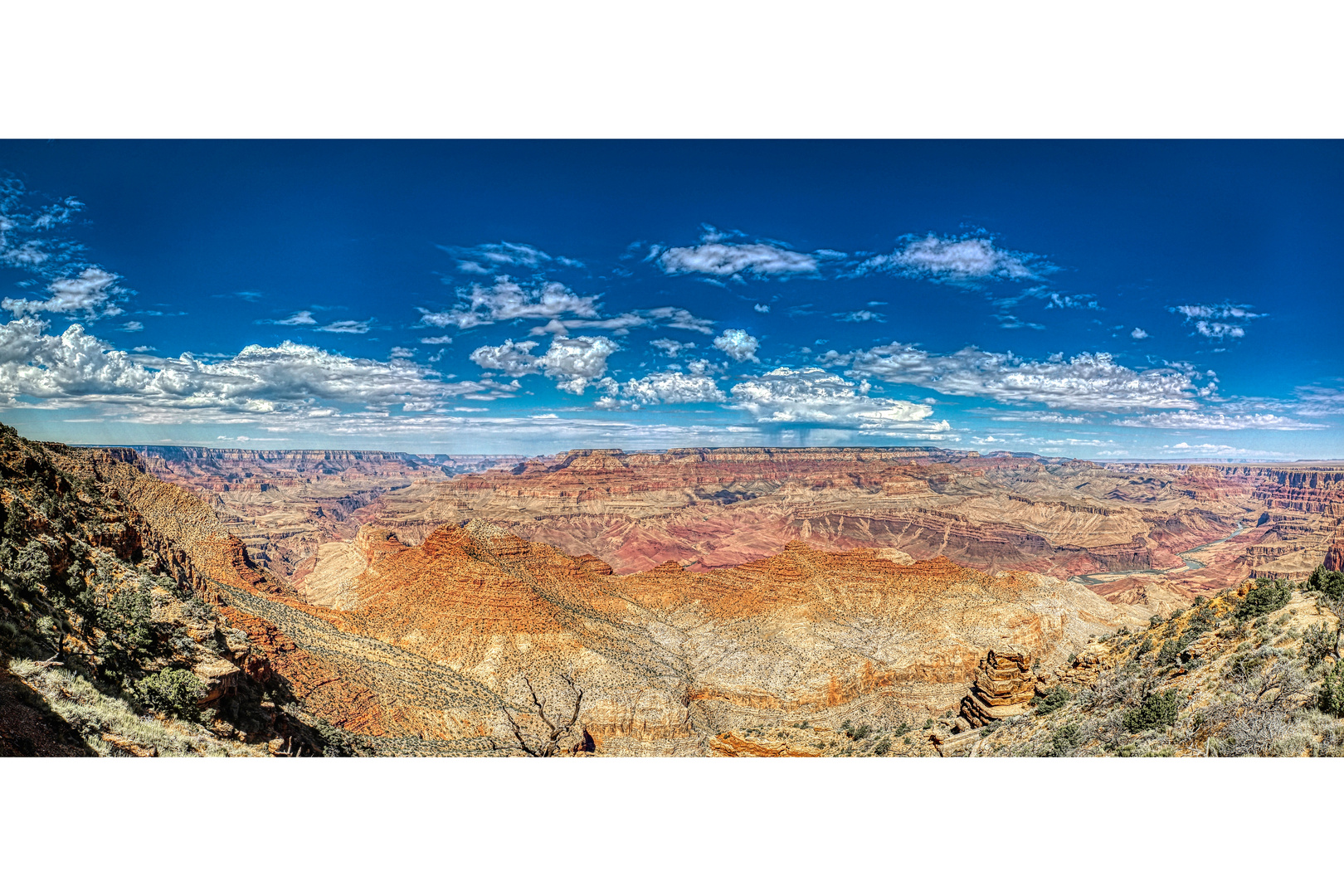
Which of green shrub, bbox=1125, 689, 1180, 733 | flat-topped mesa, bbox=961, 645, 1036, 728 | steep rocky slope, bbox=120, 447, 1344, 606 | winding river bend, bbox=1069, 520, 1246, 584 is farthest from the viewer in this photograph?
steep rocky slope, bbox=120, 447, 1344, 606

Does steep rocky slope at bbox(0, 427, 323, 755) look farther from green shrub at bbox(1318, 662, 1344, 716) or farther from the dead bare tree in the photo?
green shrub at bbox(1318, 662, 1344, 716)

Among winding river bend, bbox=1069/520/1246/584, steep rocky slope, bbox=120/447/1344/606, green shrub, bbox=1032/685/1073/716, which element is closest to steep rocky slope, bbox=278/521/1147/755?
green shrub, bbox=1032/685/1073/716

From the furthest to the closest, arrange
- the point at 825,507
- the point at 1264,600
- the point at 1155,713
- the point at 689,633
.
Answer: the point at 825,507
the point at 689,633
the point at 1264,600
the point at 1155,713

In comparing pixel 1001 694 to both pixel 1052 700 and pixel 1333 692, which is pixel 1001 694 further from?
pixel 1333 692

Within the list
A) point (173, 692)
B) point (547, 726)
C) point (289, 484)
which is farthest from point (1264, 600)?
point (289, 484)

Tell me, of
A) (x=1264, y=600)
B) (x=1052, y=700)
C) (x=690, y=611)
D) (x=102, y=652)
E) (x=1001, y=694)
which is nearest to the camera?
(x=102, y=652)

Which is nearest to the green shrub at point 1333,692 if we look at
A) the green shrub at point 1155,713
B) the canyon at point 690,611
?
the green shrub at point 1155,713
